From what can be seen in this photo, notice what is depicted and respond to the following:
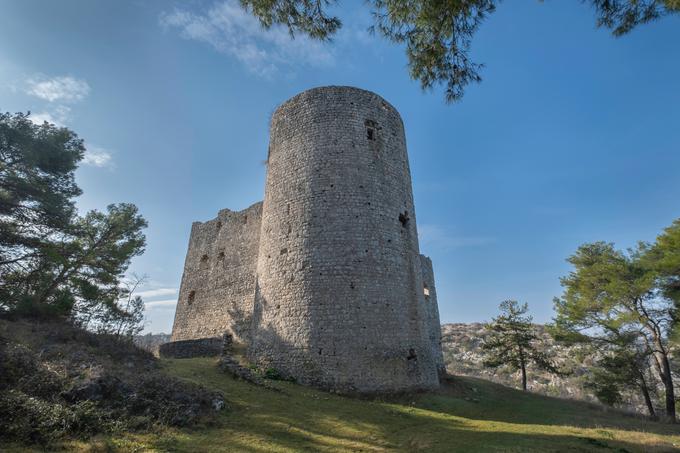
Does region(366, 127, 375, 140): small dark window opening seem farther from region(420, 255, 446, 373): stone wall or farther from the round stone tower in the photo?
region(420, 255, 446, 373): stone wall

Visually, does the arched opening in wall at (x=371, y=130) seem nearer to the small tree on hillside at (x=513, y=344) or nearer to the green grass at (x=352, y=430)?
the green grass at (x=352, y=430)

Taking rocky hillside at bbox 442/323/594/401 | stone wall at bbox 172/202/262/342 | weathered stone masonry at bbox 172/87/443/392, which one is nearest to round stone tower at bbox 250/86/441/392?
weathered stone masonry at bbox 172/87/443/392

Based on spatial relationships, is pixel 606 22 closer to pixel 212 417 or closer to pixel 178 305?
pixel 212 417

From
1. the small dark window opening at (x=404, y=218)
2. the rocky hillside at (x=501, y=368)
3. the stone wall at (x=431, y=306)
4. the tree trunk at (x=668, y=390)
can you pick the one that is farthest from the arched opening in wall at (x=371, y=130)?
the rocky hillside at (x=501, y=368)

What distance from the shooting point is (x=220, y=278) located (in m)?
20.4

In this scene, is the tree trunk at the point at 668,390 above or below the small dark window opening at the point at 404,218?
below

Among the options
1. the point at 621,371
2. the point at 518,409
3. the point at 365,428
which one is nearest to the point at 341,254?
the point at 365,428

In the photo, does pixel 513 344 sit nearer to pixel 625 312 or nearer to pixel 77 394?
pixel 625 312

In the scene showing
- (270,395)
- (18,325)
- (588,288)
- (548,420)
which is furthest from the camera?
(588,288)

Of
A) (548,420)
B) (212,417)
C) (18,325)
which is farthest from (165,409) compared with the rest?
(548,420)

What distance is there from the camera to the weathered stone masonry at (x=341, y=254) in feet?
37.9

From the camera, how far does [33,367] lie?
7648 mm

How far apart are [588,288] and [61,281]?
2494 cm

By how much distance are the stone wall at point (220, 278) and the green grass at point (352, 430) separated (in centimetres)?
631
